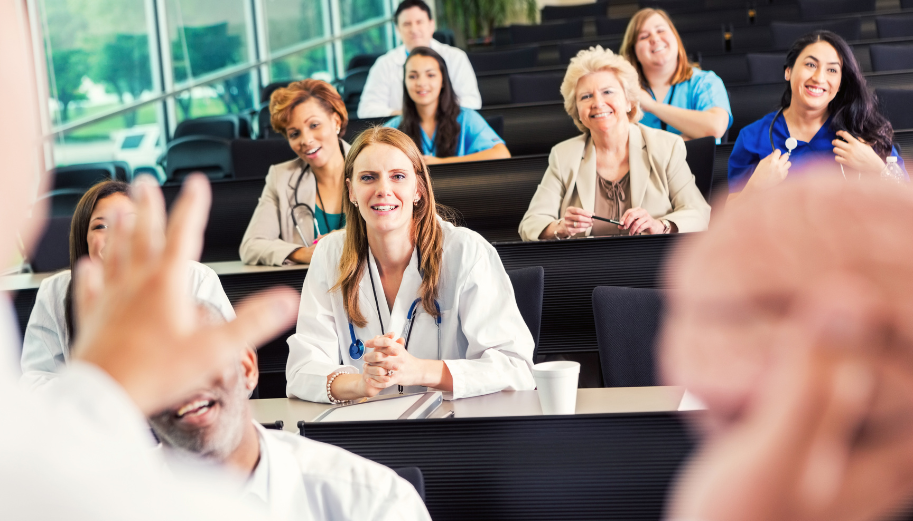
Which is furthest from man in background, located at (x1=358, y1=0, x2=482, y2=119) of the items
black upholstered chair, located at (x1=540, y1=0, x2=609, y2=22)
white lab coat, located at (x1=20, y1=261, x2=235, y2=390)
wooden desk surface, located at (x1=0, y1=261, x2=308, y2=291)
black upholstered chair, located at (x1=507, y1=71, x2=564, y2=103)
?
black upholstered chair, located at (x1=540, y1=0, x2=609, y2=22)

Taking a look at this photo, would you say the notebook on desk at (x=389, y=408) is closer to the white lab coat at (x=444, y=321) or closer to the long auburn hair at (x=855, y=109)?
the white lab coat at (x=444, y=321)

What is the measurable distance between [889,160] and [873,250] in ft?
9.89

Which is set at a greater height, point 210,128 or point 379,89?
point 379,89

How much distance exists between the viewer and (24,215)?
1.23ft

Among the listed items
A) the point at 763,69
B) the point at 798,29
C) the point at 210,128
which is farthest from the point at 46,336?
the point at 798,29

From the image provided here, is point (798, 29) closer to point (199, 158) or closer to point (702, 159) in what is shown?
point (702, 159)

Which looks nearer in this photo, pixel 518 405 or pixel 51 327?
pixel 518 405

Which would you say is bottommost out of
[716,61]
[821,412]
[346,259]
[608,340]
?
[608,340]

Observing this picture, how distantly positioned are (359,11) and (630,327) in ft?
26.1

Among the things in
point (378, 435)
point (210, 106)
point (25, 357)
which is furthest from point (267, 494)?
point (210, 106)

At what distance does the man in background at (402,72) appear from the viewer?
17.3ft

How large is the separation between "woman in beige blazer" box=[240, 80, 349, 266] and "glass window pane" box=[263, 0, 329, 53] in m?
4.49

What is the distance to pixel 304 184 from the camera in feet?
11.3

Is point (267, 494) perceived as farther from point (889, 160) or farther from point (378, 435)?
point (889, 160)
